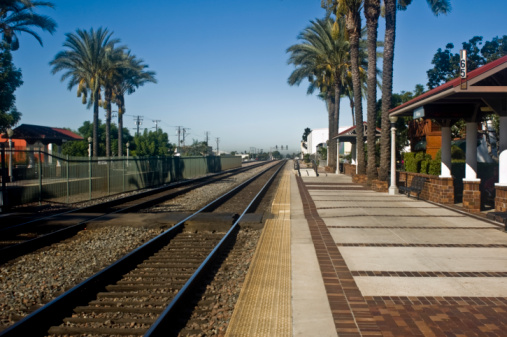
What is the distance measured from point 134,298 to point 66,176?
13.5 metres

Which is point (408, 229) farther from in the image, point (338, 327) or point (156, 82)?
point (156, 82)

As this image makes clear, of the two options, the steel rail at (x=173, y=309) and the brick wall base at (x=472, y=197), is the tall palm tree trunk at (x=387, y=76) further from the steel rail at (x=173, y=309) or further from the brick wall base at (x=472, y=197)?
the steel rail at (x=173, y=309)

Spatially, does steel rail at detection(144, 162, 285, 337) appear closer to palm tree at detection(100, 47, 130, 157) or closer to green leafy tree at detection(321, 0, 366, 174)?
green leafy tree at detection(321, 0, 366, 174)

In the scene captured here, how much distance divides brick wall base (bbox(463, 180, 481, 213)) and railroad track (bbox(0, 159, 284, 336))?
803 cm

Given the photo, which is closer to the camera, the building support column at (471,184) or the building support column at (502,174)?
the building support column at (502,174)

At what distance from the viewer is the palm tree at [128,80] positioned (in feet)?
141

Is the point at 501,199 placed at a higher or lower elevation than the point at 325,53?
lower

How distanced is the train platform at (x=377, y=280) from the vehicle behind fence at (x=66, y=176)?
32.7 feet

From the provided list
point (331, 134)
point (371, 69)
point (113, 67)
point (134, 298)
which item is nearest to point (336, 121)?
point (331, 134)

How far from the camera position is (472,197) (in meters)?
13.2

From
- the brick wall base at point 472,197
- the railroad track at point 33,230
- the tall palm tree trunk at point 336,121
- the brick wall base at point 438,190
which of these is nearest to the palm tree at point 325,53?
the tall palm tree trunk at point 336,121

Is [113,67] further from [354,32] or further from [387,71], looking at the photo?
[387,71]

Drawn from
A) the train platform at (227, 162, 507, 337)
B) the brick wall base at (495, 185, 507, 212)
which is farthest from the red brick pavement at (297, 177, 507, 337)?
the brick wall base at (495, 185, 507, 212)

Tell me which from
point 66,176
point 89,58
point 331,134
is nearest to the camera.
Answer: point 66,176
